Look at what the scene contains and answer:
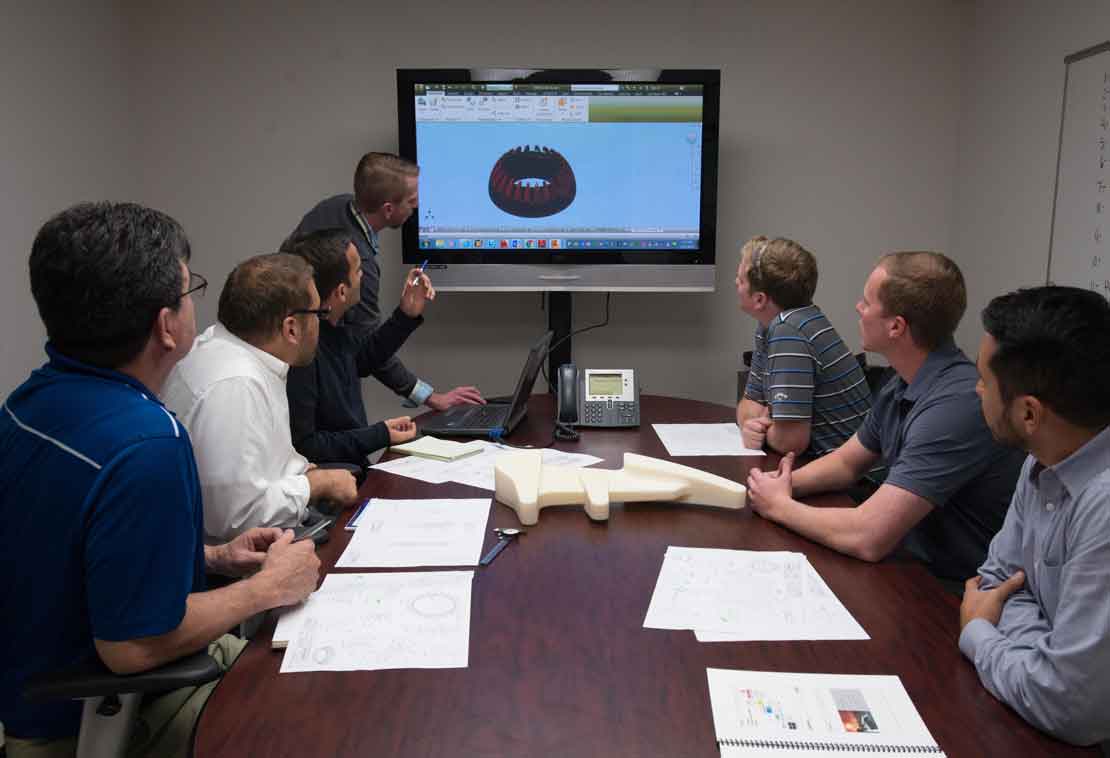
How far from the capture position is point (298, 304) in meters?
1.78

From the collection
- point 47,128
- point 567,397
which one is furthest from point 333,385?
point 47,128

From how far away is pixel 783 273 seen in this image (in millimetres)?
2369

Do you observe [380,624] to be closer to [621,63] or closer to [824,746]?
[824,746]

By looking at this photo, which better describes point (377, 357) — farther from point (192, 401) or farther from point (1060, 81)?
point (1060, 81)

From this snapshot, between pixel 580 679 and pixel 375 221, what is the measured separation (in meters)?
2.35

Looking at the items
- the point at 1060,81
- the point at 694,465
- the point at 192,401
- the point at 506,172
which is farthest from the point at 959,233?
the point at 192,401

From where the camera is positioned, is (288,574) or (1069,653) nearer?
(1069,653)

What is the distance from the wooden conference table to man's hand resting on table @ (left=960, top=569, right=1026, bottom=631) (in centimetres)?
3

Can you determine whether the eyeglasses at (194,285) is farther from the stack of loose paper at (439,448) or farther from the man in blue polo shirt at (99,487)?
the stack of loose paper at (439,448)

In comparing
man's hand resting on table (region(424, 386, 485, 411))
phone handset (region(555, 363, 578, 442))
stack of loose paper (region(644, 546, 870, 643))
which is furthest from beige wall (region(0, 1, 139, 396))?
stack of loose paper (region(644, 546, 870, 643))

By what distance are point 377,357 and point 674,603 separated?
5.86 feet

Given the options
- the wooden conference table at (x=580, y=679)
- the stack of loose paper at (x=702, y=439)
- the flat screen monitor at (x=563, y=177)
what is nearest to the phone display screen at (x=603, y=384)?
the stack of loose paper at (x=702, y=439)

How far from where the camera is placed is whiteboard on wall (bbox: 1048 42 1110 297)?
2.72m

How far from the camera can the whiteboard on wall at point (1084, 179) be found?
8.92ft
